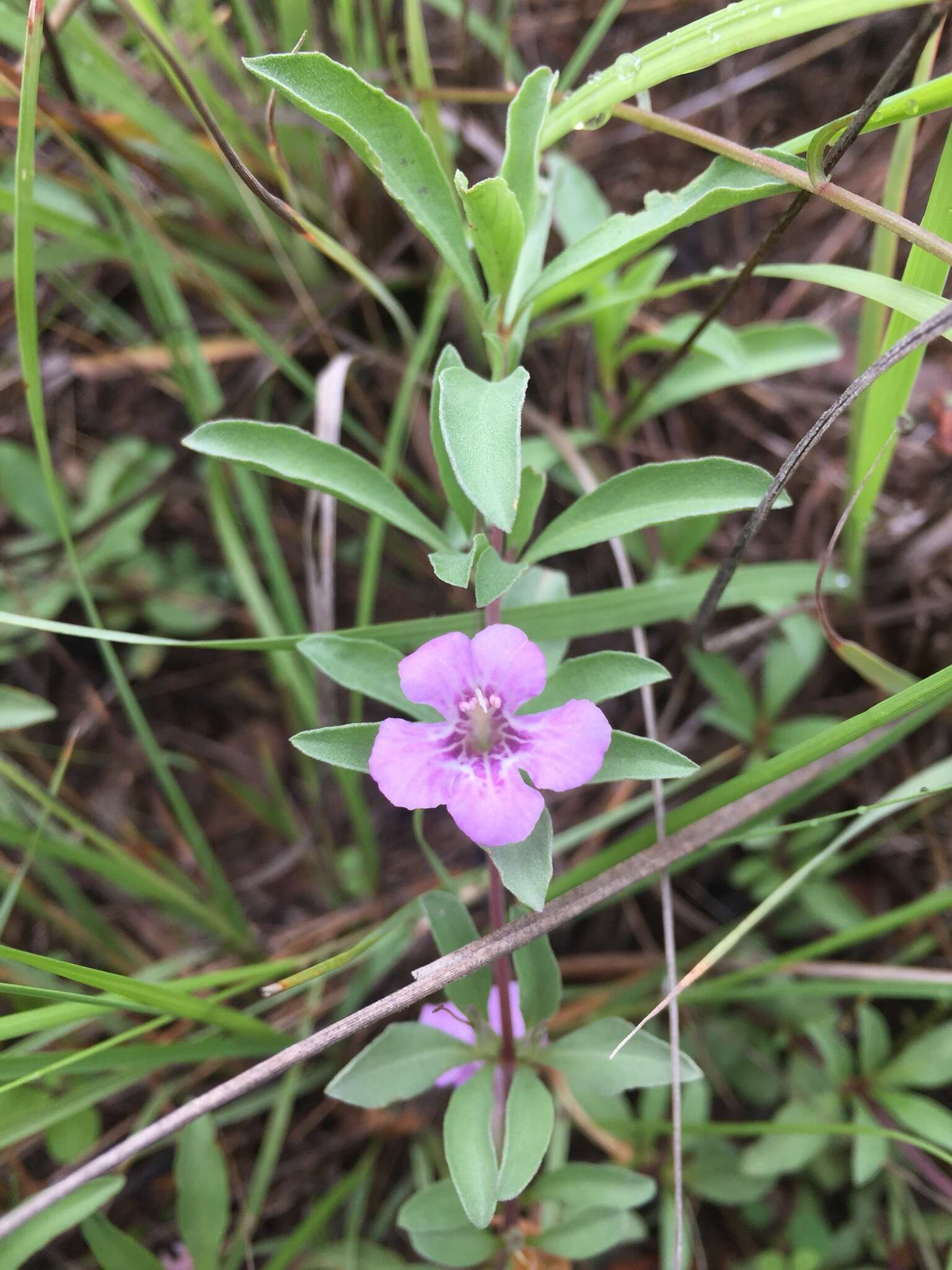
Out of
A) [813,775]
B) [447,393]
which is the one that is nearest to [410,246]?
[447,393]

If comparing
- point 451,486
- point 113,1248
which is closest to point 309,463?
point 451,486

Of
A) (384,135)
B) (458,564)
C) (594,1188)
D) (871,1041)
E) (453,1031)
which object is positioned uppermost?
(384,135)

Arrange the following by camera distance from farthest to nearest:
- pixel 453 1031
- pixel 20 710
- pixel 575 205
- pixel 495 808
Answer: pixel 575 205, pixel 20 710, pixel 453 1031, pixel 495 808

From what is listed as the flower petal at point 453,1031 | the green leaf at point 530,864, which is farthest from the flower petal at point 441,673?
the flower petal at point 453,1031

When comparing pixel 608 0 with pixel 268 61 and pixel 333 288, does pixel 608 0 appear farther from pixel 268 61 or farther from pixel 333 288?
pixel 268 61

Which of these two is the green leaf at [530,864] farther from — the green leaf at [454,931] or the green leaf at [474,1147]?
the green leaf at [474,1147]

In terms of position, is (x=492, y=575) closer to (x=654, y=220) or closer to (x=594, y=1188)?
(x=654, y=220)

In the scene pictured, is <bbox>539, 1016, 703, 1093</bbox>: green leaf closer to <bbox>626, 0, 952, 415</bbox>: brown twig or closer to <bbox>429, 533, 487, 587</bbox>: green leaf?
<bbox>429, 533, 487, 587</bbox>: green leaf
